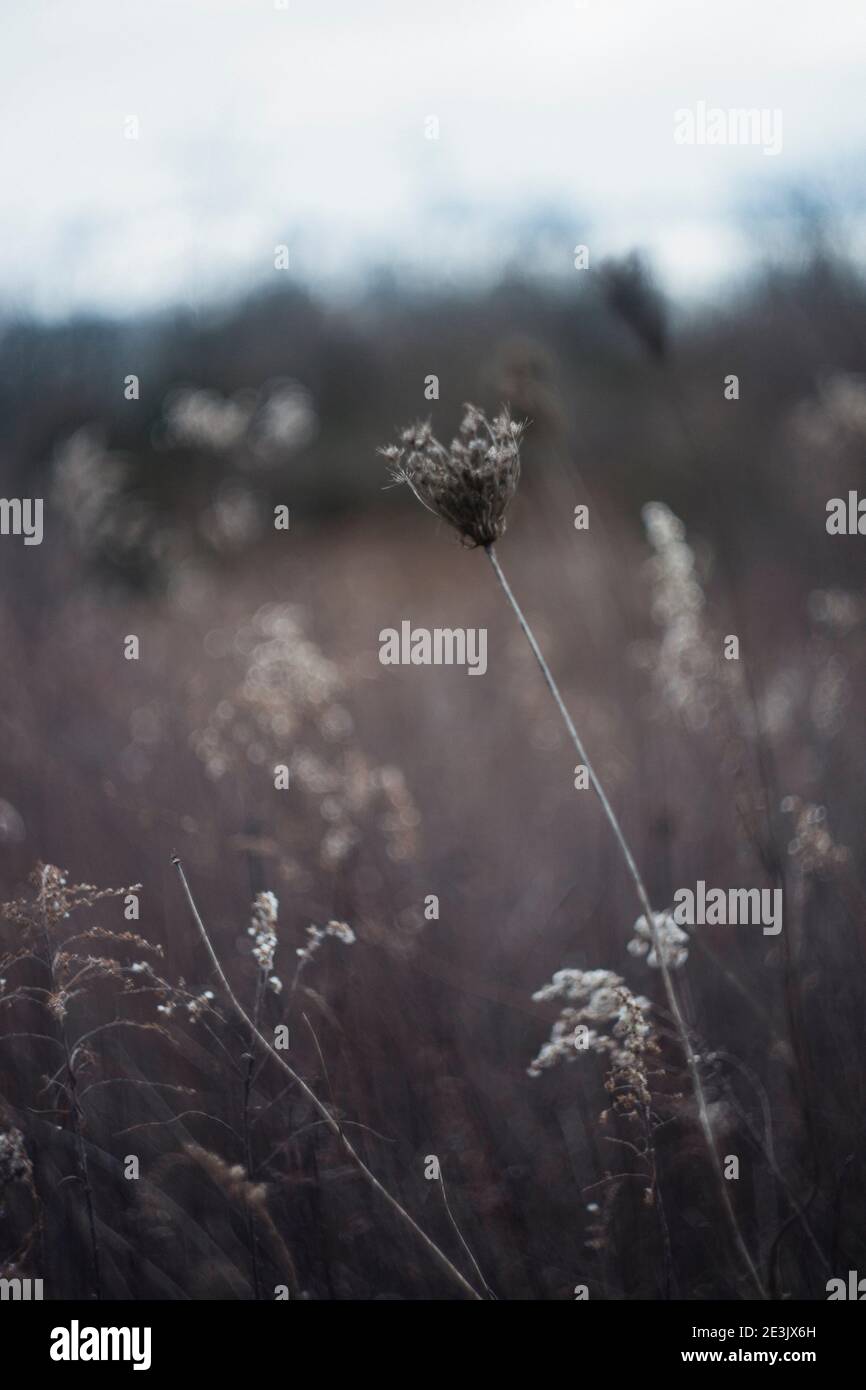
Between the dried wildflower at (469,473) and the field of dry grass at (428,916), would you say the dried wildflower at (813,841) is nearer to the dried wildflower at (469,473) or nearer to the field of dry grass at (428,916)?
the field of dry grass at (428,916)

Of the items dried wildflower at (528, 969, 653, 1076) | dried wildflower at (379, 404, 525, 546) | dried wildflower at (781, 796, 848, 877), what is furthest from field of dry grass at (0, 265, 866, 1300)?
dried wildflower at (379, 404, 525, 546)

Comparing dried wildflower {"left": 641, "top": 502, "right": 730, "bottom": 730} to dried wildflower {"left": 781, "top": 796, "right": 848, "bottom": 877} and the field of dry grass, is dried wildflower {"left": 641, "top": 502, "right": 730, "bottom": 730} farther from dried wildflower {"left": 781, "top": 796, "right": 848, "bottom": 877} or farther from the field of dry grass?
dried wildflower {"left": 781, "top": 796, "right": 848, "bottom": 877}

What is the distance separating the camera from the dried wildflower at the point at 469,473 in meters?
1.45

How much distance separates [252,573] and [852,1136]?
6.12m

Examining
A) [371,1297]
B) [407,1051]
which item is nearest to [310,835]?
[407,1051]

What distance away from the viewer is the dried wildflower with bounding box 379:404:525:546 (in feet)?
4.75

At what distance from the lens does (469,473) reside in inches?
56.9

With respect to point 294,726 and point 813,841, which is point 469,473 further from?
point 294,726

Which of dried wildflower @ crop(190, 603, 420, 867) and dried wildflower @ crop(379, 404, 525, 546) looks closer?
dried wildflower @ crop(379, 404, 525, 546)

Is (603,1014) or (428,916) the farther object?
(428,916)

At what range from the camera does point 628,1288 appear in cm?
187

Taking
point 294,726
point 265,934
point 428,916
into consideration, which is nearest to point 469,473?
point 265,934

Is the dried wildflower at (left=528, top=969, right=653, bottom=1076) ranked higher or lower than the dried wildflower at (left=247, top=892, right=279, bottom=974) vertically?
lower
